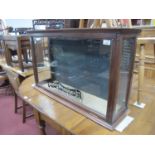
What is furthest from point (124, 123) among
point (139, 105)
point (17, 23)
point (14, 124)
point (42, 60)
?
point (17, 23)

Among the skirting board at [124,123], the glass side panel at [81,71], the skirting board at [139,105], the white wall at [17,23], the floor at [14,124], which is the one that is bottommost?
the floor at [14,124]

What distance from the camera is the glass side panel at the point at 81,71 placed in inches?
37.3

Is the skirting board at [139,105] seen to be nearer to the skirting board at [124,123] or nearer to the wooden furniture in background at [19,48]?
the skirting board at [124,123]

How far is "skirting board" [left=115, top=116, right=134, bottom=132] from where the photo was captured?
87 centimetres

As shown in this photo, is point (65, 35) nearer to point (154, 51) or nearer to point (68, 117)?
point (68, 117)

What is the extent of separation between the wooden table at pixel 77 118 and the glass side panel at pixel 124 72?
0.11 meters

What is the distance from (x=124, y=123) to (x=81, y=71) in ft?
1.54

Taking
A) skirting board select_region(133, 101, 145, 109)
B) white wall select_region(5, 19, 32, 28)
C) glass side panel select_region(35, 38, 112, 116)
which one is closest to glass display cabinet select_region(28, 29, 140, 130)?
glass side panel select_region(35, 38, 112, 116)

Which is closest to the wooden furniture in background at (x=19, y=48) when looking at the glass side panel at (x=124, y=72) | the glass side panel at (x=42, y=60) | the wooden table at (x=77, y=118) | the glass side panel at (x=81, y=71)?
the glass side panel at (x=42, y=60)

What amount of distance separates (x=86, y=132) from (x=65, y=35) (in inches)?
24.2

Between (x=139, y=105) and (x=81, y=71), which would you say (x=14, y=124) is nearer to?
(x=81, y=71)

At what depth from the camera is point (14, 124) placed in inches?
81.4
